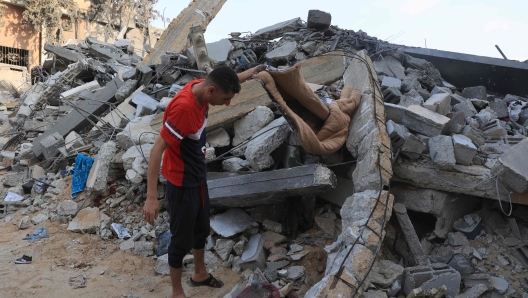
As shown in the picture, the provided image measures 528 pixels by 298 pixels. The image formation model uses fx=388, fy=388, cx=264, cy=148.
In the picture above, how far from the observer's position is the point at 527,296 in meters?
3.36

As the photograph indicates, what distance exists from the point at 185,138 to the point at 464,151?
2847mm

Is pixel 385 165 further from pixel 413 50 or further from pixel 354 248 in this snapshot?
pixel 413 50

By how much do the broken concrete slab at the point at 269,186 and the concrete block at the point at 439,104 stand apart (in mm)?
1941

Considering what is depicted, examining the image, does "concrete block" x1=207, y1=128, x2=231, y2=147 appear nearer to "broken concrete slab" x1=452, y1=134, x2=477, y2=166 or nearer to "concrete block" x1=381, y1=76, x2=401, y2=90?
"concrete block" x1=381, y1=76, x2=401, y2=90

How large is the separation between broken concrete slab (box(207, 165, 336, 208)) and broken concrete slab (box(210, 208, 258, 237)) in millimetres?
115

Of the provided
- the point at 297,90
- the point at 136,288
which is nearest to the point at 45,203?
the point at 136,288

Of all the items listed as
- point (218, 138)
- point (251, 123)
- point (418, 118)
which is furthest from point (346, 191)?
point (218, 138)

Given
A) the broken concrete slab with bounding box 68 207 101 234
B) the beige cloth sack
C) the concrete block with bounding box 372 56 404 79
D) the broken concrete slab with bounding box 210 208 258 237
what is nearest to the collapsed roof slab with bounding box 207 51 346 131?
the beige cloth sack

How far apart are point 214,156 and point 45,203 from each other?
108 inches

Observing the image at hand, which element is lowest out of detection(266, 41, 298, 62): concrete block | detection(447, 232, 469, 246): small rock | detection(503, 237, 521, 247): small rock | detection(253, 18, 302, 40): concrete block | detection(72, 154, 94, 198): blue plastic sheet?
detection(72, 154, 94, 198): blue plastic sheet

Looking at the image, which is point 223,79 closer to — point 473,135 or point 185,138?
point 185,138

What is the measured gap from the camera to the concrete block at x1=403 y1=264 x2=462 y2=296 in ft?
10.7

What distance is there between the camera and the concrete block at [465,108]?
5.15 m

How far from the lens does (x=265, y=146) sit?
170 inches
